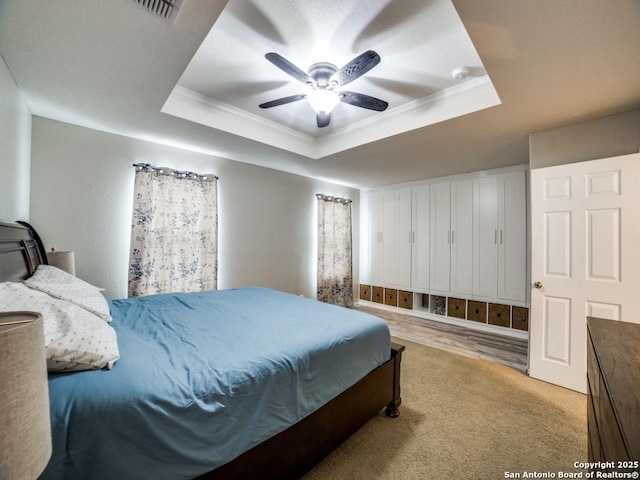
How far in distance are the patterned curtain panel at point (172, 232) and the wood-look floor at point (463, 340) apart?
9.11 feet

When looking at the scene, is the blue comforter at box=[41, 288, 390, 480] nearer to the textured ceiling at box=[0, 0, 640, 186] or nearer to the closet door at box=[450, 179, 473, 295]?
the textured ceiling at box=[0, 0, 640, 186]

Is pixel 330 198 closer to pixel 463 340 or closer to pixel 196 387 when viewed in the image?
pixel 463 340

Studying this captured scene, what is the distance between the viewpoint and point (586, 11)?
51.0 inches

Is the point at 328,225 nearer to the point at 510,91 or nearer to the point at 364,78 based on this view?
the point at 364,78

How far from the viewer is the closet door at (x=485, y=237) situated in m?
3.99

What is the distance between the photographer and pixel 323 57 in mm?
2051

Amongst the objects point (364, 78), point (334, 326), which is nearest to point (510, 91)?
point (364, 78)

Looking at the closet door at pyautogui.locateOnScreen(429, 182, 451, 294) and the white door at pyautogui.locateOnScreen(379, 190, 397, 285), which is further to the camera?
the white door at pyautogui.locateOnScreen(379, 190, 397, 285)

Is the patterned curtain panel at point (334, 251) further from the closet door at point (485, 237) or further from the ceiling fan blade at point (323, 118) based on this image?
the ceiling fan blade at point (323, 118)

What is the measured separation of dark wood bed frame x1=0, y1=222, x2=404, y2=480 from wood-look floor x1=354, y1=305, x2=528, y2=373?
5.42 ft

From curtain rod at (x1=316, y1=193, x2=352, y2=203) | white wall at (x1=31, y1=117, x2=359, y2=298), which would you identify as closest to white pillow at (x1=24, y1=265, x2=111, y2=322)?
white wall at (x1=31, y1=117, x2=359, y2=298)

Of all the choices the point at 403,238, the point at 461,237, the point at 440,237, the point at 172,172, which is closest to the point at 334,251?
the point at 403,238

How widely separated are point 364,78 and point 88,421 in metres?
2.64

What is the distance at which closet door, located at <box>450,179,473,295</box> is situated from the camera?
4.22m
